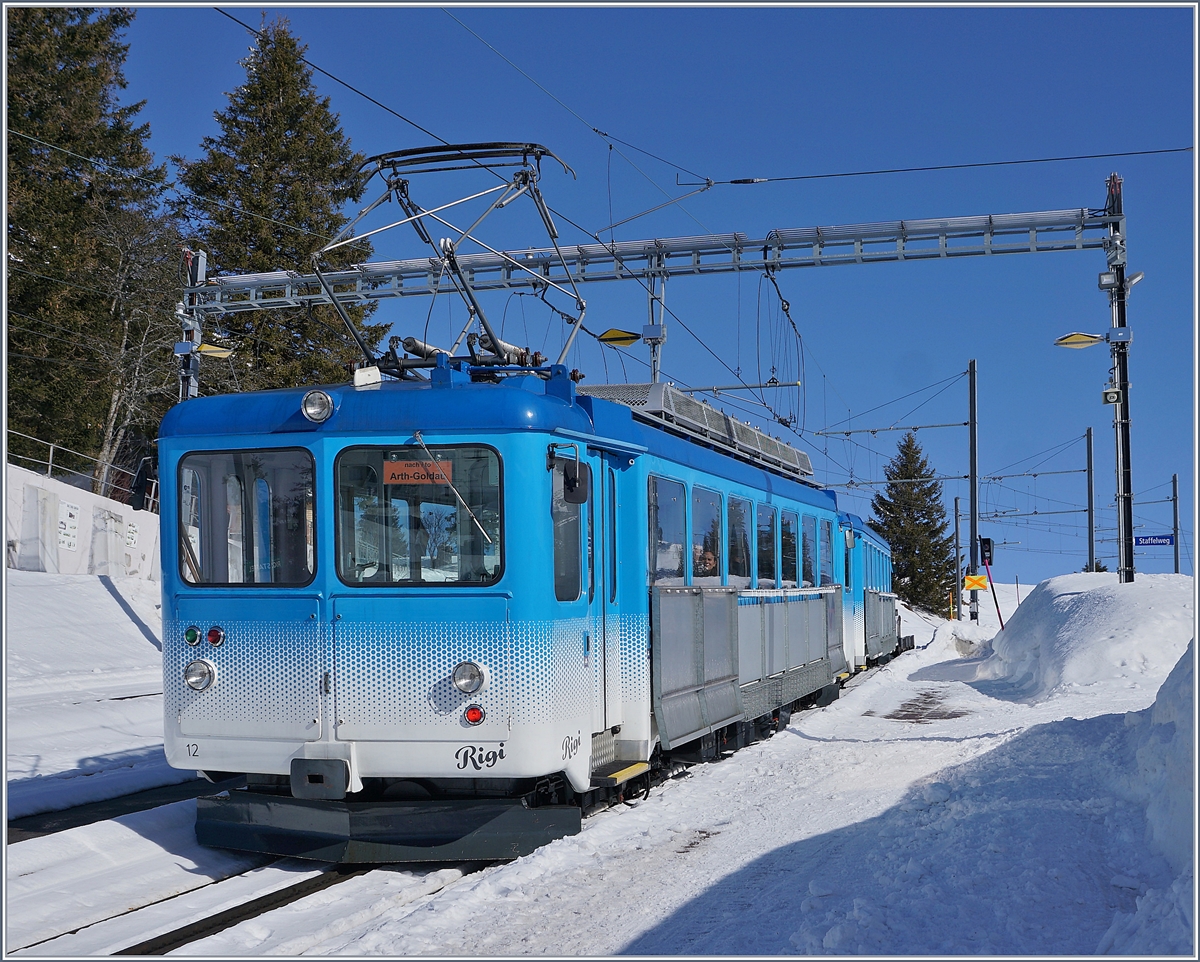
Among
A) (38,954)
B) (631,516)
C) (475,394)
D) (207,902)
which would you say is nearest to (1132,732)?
(631,516)

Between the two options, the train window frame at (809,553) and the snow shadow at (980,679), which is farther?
the snow shadow at (980,679)

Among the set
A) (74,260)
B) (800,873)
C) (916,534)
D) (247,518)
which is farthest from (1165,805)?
(916,534)

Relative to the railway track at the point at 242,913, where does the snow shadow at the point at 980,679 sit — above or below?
below

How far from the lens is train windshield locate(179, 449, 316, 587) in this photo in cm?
754

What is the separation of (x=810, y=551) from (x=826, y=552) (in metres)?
1.48

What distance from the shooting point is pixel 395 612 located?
7254 millimetres

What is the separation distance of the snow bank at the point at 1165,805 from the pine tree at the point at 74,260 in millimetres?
30768

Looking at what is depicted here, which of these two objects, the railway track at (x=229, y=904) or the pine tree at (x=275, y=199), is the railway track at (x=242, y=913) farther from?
the pine tree at (x=275, y=199)

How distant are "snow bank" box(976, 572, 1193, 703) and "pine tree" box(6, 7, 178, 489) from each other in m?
25.3

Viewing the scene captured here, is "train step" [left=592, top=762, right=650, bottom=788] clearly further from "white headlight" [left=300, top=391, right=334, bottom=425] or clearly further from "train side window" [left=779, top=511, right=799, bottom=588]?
"train side window" [left=779, top=511, right=799, bottom=588]

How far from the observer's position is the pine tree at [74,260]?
106 ft

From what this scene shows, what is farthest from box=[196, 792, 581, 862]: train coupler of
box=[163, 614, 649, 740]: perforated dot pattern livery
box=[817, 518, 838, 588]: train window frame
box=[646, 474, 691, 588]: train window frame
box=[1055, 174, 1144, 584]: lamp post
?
box=[1055, 174, 1144, 584]: lamp post

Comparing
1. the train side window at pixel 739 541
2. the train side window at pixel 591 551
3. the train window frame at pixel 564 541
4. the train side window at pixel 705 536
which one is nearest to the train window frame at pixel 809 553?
the train side window at pixel 739 541

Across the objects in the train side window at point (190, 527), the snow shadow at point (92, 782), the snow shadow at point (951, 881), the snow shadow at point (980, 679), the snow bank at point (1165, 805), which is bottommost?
the snow shadow at point (980, 679)
